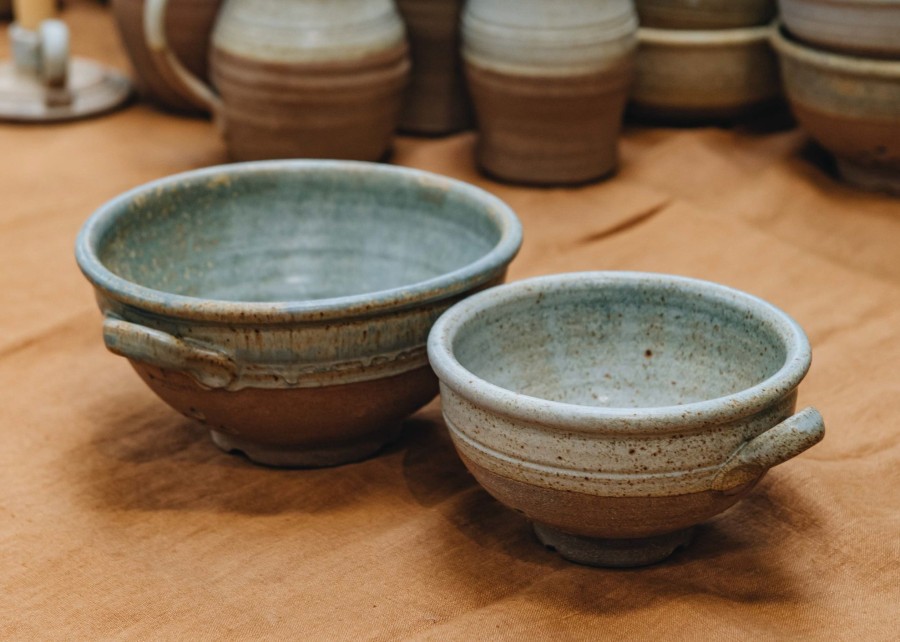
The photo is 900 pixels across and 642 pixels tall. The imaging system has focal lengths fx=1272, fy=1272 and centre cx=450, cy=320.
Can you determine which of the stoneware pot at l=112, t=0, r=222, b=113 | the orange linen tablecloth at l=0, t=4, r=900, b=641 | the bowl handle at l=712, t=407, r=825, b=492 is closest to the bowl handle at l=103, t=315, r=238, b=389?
the orange linen tablecloth at l=0, t=4, r=900, b=641

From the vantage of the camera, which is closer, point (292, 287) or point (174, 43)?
point (292, 287)

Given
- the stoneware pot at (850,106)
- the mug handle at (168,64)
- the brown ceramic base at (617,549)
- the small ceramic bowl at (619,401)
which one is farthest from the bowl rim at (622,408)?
the mug handle at (168,64)

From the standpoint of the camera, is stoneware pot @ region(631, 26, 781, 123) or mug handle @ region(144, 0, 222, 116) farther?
stoneware pot @ region(631, 26, 781, 123)

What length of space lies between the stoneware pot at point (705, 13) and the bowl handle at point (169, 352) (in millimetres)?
1495

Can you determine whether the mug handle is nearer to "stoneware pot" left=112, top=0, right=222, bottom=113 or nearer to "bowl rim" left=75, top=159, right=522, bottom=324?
"stoneware pot" left=112, top=0, right=222, bottom=113

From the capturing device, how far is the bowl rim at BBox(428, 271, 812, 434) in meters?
1.10

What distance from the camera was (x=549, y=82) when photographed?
2.24m

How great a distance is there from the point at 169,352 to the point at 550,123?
1181mm

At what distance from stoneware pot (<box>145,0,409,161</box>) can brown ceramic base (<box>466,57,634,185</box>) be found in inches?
6.9

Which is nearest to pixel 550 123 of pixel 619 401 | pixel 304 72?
pixel 304 72

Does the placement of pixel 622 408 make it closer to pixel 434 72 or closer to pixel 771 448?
pixel 771 448

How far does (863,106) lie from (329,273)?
1.03 m

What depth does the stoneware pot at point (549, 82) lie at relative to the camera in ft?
7.34

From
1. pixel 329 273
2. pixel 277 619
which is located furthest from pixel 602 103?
pixel 277 619
